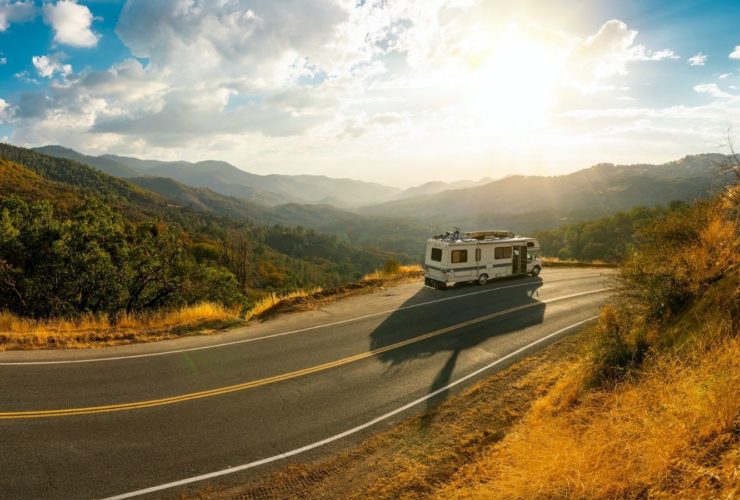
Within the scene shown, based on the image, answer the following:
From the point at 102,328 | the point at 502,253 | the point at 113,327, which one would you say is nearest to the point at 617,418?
the point at 113,327

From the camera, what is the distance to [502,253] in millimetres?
25016

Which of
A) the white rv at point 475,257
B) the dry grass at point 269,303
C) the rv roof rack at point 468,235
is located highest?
the rv roof rack at point 468,235

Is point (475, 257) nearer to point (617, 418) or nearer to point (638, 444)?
point (617, 418)

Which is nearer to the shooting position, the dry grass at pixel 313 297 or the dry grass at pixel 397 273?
the dry grass at pixel 313 297

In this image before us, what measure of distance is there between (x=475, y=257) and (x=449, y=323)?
856cm

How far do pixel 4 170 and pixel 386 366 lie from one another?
166 metres

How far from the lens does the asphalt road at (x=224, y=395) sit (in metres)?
6.47

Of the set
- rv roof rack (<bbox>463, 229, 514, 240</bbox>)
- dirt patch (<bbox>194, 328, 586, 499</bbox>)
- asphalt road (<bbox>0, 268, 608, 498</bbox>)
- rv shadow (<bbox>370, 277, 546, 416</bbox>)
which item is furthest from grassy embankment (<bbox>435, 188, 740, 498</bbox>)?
rv roof rack (<bbox>463, 229, 514, 240</bbox>)

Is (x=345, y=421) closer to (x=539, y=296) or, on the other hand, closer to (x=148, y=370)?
(x=148, y=370)

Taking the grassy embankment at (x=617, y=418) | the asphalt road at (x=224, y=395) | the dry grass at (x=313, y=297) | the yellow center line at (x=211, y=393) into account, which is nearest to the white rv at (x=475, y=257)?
the dry grass at (x=313, y=297)

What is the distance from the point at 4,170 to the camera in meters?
123

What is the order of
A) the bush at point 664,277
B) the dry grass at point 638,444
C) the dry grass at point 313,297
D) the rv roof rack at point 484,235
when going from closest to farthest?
the dry grass at point 638,444, the bush at point 664,277, the dry grass at point 313,297, the rv roof rack at point 484,235

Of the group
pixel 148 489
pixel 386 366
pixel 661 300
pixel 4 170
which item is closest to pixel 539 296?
pixel 661 300

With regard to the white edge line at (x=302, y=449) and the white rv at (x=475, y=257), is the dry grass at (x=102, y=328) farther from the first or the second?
the white rv at (x=475, y=257)
